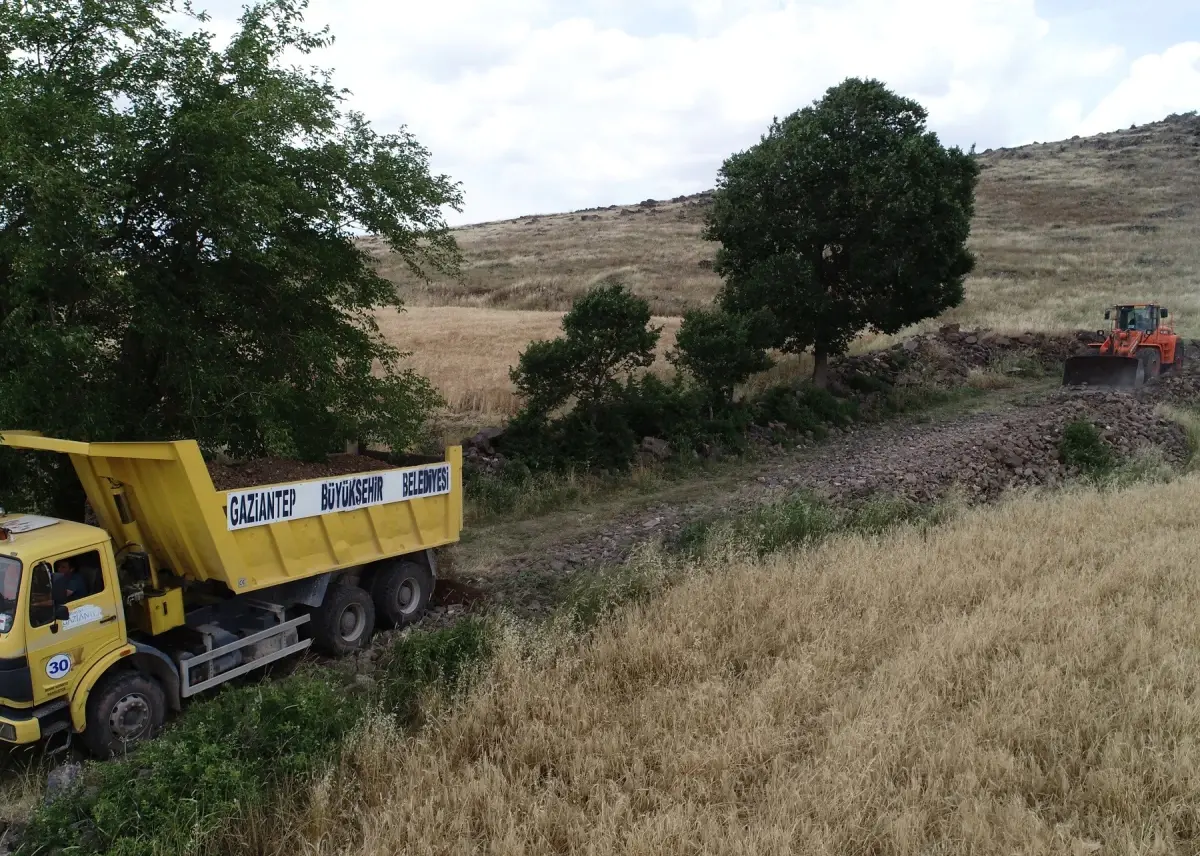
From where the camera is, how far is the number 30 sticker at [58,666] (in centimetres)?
625

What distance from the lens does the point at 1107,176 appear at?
6450 centimetres

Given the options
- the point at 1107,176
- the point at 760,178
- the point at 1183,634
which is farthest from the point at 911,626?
the point at 1107,176

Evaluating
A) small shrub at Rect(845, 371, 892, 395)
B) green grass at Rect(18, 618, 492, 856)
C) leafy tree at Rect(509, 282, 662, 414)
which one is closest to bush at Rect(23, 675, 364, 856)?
green grass at Rect(18, 618, 492, 856)

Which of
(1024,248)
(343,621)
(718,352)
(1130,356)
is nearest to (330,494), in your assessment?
(343,621)

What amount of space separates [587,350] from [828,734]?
10.2 meters

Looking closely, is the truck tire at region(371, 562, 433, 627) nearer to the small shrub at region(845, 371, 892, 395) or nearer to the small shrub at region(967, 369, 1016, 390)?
the small shrub at region(845, 371, 892, 395)

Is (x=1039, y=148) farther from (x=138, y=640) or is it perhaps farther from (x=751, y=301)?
(x=138, y=640)

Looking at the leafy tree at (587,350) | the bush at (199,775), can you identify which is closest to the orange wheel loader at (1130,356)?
the leafy tree at (587,350)

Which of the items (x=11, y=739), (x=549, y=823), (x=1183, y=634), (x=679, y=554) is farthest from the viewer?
(x=679, y=554)

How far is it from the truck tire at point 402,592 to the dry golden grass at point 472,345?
759 cm

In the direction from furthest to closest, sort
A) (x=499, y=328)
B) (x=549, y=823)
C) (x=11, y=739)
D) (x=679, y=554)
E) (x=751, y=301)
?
(x=499, y=328), (x=751, y=301), (x=679, y=554), (x=11, y=739), (x=549, y=823)

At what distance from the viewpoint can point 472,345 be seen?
26.2 metres

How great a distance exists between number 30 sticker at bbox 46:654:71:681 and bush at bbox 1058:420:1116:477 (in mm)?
15340

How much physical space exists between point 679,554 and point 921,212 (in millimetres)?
12017
